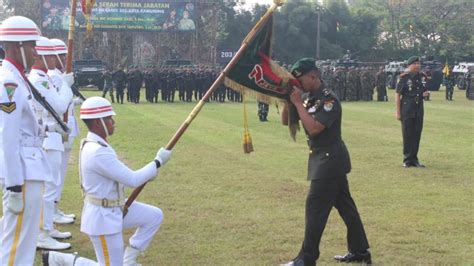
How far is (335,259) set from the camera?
640 centimetres

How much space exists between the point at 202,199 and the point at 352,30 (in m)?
61.7

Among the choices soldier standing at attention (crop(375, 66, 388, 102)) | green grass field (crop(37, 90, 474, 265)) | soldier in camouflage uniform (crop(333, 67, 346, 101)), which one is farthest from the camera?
soldier in camouflage uniform (crop(333, 67, 346, 101))

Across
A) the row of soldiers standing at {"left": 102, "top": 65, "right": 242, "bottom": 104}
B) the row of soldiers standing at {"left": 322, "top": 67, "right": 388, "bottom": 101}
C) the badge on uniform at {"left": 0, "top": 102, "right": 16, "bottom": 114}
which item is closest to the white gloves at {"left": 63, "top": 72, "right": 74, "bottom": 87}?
the badge on uniform at {"left": 0, "top": 102, "right": 16, "bottom": 114}

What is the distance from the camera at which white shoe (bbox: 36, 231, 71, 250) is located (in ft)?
21.6

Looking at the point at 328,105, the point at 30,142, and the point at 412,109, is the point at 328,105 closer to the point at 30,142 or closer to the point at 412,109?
the point at 30,142

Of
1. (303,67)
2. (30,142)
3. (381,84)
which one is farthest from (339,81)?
(30,142)

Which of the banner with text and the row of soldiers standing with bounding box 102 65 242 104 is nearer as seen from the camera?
the row of soldiers standing with bounding box 102 65 242 104

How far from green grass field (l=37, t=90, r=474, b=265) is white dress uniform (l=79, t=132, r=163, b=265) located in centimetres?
127

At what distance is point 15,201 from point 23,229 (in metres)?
0.33

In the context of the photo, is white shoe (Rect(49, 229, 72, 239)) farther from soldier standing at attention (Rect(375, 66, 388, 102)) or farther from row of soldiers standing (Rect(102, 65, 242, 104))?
soldier standing at attention (Rect(375, 66, 388, 102))

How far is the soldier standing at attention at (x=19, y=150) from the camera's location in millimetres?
4777

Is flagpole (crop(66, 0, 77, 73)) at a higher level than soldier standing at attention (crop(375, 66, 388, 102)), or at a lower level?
higher

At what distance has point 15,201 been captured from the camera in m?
4.82

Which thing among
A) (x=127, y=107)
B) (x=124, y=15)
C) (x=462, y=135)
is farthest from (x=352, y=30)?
(x=462, y=135)
